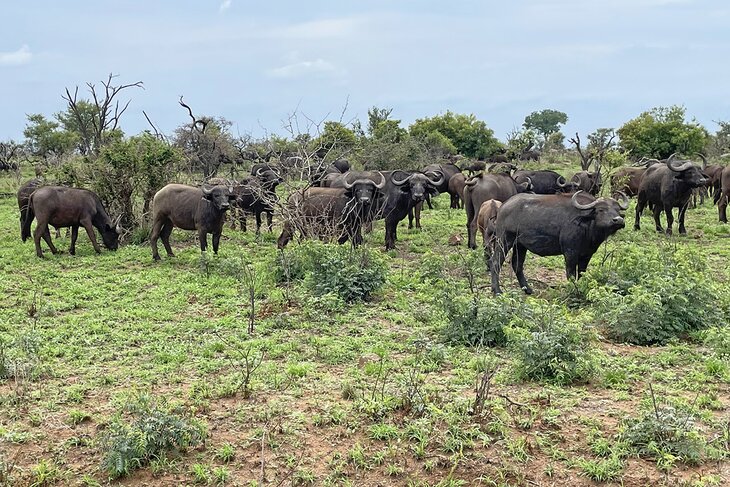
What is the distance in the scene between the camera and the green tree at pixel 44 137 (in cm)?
4366

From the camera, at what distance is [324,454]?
Answer: 470 cm

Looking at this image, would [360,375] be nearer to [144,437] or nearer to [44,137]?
[144,437]

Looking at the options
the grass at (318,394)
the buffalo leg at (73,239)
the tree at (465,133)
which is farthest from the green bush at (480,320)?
the tree at (465,133)

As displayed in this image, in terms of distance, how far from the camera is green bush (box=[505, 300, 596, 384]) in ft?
18.9

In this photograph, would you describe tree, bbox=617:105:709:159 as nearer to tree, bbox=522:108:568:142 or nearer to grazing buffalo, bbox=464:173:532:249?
grazing buffalo, bbox=464:173:532:249

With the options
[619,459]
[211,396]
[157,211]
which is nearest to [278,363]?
[211,396]

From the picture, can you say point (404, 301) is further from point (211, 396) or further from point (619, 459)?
point (619, 459)

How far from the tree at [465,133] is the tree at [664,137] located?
9130mm

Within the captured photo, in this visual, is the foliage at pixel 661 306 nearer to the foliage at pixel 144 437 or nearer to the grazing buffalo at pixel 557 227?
the grazing buffalo at pixel 557 227

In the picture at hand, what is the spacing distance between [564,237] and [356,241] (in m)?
4.27

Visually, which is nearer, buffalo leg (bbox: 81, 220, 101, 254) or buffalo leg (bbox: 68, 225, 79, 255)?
buffalo leg (bbox: 81, 220, 101, 254)

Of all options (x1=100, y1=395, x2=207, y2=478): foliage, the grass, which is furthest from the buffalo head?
(x1=100, y1=395, x2=207, y2=478): foliage

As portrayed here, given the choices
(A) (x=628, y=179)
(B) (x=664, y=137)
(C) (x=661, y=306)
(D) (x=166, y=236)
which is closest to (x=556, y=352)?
(C) (x=661, y=306)

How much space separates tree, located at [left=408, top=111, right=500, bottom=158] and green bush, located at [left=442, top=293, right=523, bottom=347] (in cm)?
3588
